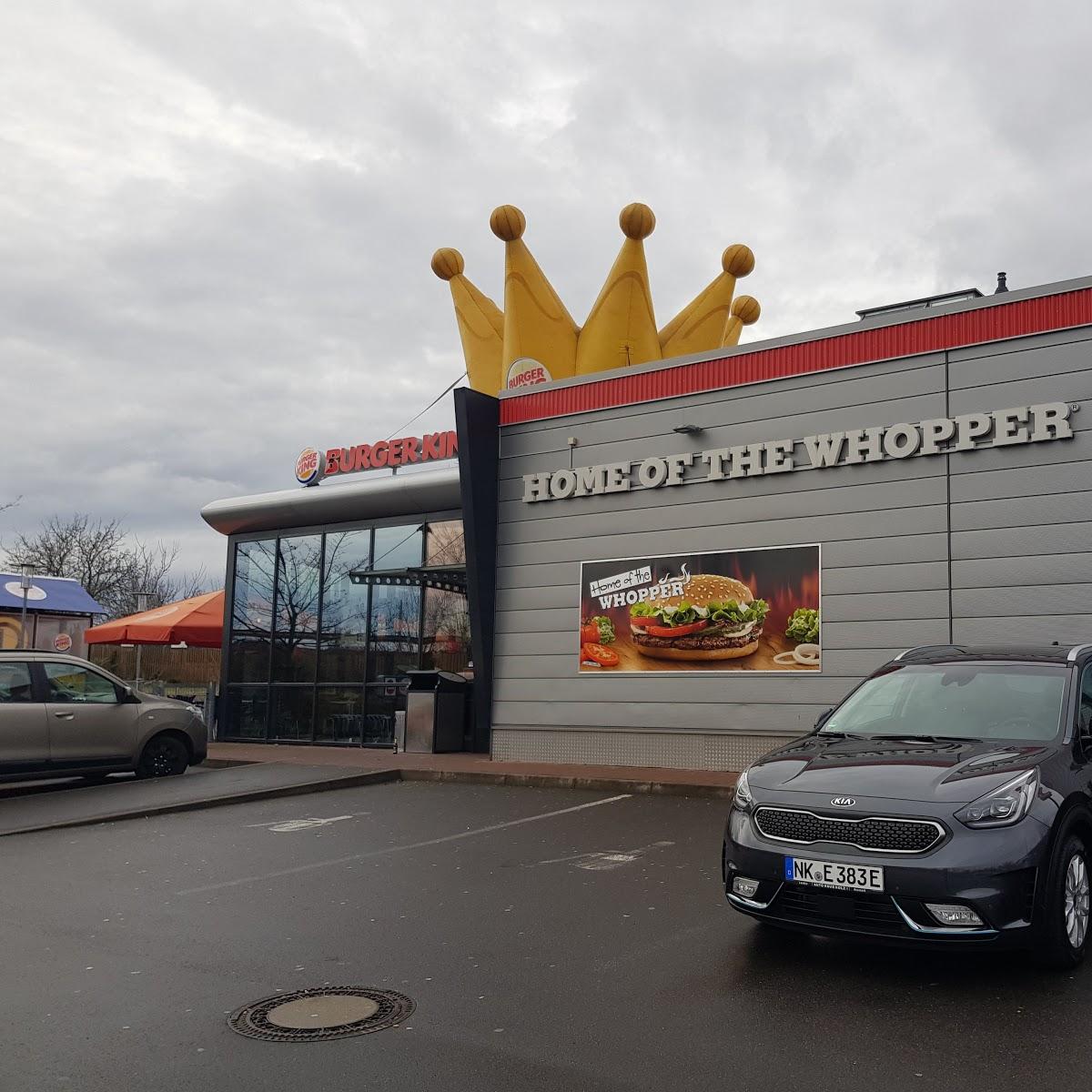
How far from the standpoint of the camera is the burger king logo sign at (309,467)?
2078 centimetres

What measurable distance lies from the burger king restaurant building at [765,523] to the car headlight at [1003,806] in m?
7.22

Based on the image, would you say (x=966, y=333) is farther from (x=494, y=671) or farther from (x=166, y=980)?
(x=166, y=980)

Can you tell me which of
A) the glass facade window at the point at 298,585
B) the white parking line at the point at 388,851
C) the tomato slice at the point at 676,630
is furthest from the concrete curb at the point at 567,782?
the glass facade window at the point at 298,585

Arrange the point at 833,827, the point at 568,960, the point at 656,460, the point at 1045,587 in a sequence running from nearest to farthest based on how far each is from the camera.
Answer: the point at 833,827 < the point at 568,960 < the point at 1045,587 < the point at 656,460

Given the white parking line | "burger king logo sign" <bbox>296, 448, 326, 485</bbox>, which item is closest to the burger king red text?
"burger king logo sign" <bbox>296, 448, 326, 485</bbox>

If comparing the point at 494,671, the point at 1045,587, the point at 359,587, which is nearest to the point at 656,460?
the point at 494,671

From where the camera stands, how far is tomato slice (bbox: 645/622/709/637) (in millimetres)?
14398

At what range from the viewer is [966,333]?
41.8 ft

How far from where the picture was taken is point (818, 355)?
1386 centimetres

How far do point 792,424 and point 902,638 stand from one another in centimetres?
309

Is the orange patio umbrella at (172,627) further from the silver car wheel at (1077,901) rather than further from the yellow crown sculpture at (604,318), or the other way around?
the silver car wheel at (1077,901)

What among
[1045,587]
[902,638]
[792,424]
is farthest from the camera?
[792,424]

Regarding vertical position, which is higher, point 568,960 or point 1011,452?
point 1011,452

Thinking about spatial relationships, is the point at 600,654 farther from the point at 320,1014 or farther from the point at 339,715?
the point at 320,1014
